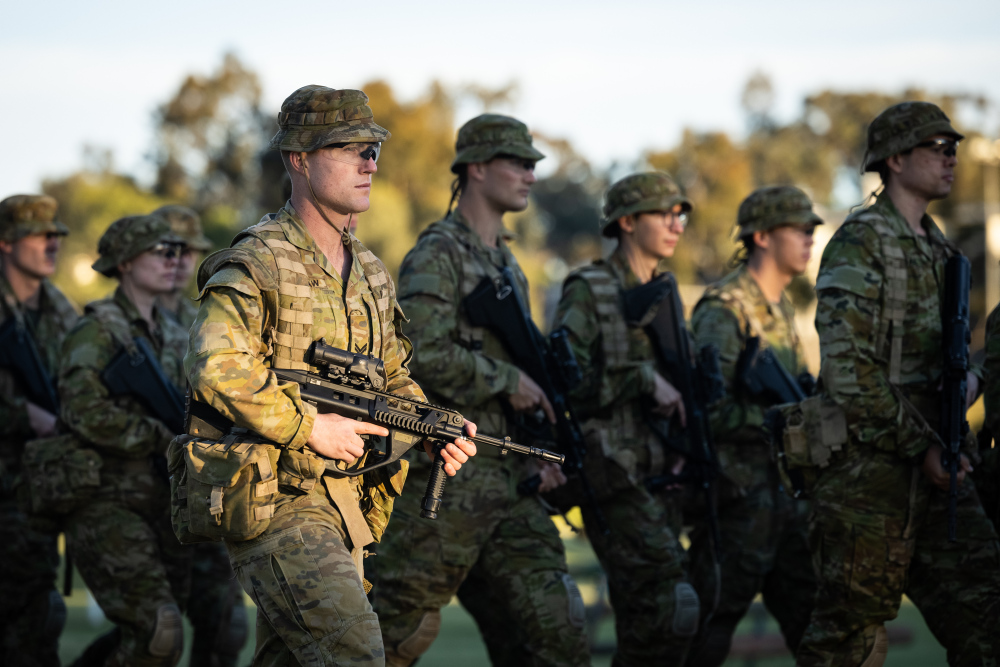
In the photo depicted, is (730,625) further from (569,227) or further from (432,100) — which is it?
(569,227)

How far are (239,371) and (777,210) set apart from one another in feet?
15.9

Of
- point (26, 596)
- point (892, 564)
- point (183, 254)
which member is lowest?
point (26, 596)

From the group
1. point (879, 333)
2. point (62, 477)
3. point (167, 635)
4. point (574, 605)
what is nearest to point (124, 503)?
point (62, 477)

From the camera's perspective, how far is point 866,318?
5.29m

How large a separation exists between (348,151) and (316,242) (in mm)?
354

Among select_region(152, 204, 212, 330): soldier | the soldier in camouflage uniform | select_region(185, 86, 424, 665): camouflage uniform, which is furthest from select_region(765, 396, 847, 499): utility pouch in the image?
select_region(152, 204, 212, 330): soldier

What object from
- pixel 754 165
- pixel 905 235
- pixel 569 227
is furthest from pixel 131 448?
pixel 569 227

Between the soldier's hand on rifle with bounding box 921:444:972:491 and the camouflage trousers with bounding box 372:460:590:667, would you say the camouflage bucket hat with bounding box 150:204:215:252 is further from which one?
the soldier's hand on rifle with bounding box 921:444:972:491

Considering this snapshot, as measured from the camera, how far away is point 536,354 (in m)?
6.02

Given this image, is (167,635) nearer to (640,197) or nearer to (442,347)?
(442,347)

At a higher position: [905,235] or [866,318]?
[905,235]

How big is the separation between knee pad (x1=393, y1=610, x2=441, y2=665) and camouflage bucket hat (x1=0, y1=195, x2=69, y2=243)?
3884mm

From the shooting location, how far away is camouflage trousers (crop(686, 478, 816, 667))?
22.6ft

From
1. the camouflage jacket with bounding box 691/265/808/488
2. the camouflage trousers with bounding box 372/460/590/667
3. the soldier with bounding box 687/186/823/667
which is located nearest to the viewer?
the camouflage trousers with bounding box 372/460/590/667
